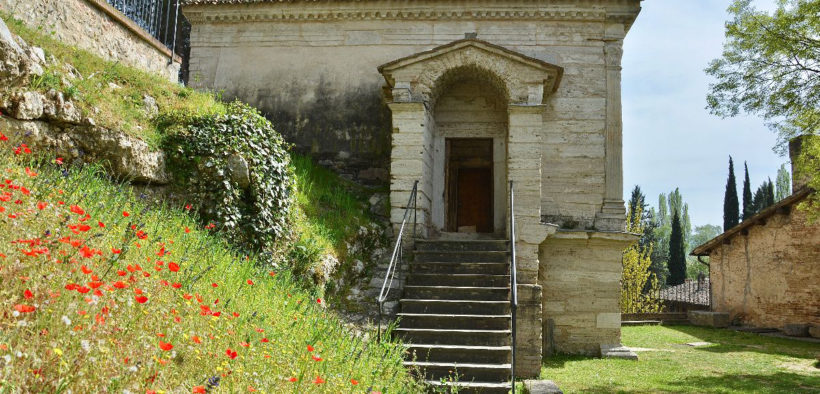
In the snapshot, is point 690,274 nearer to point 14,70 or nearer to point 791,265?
point 791,265

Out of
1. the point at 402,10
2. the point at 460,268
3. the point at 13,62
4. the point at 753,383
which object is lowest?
the point at 753,383

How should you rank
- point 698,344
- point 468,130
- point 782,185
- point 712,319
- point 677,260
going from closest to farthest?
point 468,130 → point 698,344 → point 712,319 → point 677,260 → point 782,185

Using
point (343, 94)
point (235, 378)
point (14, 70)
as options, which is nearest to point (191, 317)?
point (235, 378)

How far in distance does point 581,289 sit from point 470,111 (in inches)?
166

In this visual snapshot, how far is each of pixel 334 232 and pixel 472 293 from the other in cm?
247

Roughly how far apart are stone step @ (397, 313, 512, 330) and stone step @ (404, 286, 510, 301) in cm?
53

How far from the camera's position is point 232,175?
7.23m

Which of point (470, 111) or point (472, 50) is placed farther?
point (470, 111)

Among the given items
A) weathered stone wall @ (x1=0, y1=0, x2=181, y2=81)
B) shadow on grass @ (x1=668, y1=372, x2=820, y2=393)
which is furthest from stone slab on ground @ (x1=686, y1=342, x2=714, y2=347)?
weathered stone wall @ (x1=0, y1=0, x2=181, y2=81)

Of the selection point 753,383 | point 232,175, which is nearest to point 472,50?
point 232,175

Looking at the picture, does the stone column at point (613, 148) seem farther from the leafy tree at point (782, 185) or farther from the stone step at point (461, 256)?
the leafy tree at point (782, 185)

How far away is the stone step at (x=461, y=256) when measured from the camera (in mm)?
9109

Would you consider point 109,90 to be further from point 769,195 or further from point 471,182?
point 769,195

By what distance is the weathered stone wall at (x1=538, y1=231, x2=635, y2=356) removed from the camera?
10.3m
